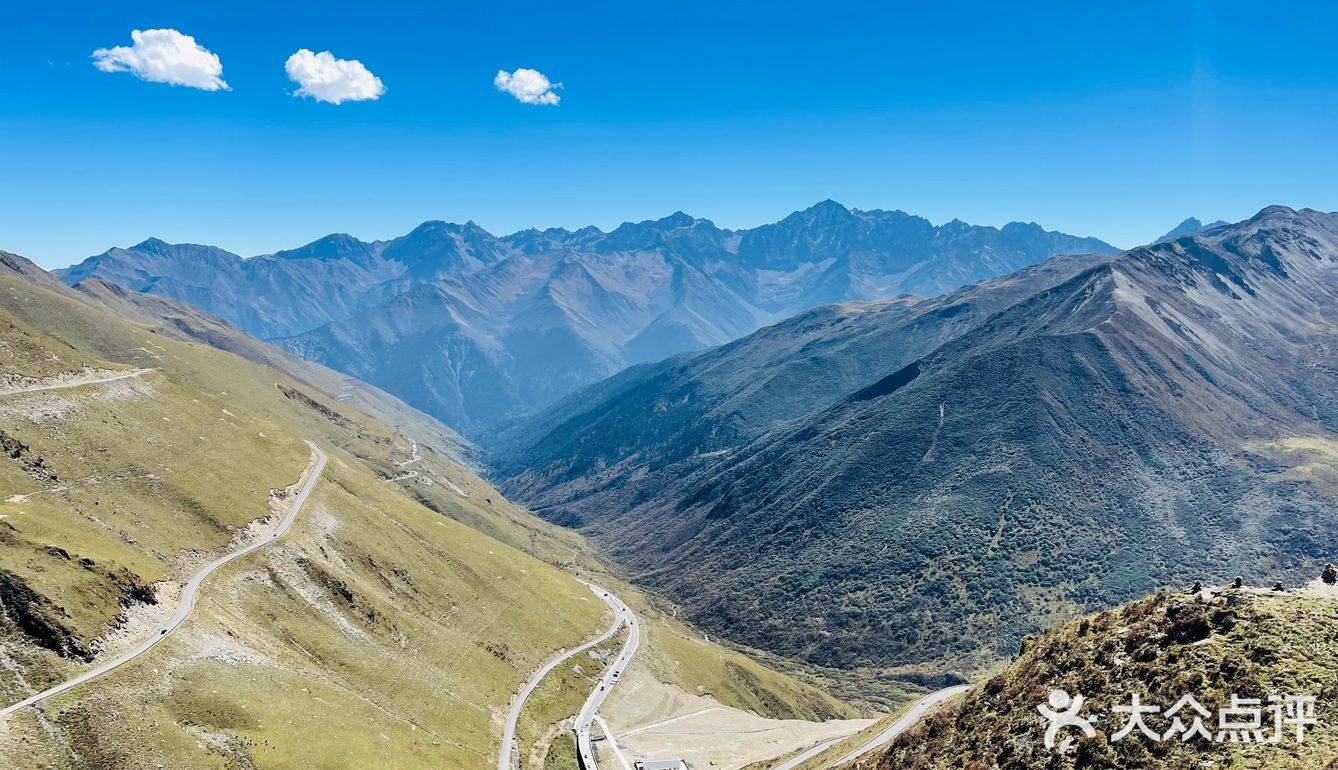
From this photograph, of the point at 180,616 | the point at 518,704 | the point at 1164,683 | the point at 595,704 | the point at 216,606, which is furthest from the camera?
the point at 595,704

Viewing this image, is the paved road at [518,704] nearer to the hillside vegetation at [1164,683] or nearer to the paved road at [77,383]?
the hillside vegetation at [1164,683]

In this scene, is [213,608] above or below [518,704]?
above

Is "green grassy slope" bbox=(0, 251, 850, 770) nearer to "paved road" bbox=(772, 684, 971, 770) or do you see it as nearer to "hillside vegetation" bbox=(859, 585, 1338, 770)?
"paved road" bbox=(772, 684, 971, 770)

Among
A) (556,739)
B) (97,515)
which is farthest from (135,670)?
(556,739)

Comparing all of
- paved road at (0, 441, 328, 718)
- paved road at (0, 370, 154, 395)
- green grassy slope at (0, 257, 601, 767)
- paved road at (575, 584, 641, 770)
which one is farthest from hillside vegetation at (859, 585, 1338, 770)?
paved road at (0, 370, 154, 395)

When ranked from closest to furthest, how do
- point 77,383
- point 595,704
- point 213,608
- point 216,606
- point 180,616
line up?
point 180,616 < point 213,608 < point 216,606 < point 595,704 < point 77,383

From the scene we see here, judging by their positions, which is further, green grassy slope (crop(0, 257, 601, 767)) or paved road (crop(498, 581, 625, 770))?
paved road (crop(498, 581, 625, 770))

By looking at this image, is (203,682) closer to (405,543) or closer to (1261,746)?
(405,543)

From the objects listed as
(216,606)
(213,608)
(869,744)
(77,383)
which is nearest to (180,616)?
(213,608)

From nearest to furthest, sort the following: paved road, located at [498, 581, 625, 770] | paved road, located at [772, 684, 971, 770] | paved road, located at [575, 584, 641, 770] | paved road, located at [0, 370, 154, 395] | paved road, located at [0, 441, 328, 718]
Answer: paved road, located at [0, 441, 328, 718] < paved road, located at [772, 684, 971, 770] < paved road, located at [498, 581, 625, 770] < paved road, located at [575, 584, 641, 770] < paved road, located at [0, 370, 154, 395]

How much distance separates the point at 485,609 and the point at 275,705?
80.4m

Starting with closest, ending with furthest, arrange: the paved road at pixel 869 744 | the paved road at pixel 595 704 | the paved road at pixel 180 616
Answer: the paved road at pixel 180 616
the paved road at pixel 869 744
the paved road at pixel 595 704

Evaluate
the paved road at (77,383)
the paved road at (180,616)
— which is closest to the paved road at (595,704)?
the paved road at (180,616)

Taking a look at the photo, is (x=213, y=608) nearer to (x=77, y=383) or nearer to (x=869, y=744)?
(x=77, y=383)
